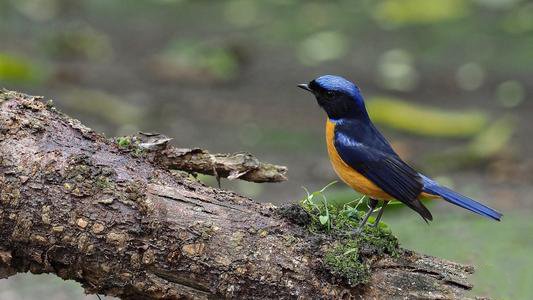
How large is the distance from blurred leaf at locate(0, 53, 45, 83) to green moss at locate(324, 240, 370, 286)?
6726 mm

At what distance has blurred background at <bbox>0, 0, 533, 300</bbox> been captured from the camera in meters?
7.87

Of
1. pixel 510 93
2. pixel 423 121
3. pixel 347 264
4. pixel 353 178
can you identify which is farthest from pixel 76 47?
pixel 347 264

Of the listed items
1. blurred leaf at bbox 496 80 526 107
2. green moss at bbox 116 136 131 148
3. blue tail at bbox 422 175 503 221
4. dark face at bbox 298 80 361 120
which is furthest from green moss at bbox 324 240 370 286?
blurred leaf at bbox 496 80 526 107

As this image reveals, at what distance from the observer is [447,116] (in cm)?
923

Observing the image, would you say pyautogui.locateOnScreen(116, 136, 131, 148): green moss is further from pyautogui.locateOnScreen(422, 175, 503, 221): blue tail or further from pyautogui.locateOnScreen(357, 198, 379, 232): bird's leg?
pyautogui.locateOnScreen(422, 175, 503, 221): blue tail

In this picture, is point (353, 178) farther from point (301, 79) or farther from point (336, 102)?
point (301, 79)

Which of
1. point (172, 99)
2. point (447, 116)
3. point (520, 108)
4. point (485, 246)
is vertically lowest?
point (485, 246)

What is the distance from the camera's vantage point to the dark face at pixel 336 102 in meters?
4.14

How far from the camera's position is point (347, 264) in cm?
344

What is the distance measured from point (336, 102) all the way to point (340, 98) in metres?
0.03

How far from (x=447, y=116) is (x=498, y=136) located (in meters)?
0.71

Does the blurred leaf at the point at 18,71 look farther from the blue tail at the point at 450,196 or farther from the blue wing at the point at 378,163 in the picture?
the blue tail at the point at 450,196

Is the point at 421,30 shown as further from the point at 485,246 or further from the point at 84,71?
the point at 485,246

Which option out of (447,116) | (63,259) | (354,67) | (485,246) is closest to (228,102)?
(354,67)
